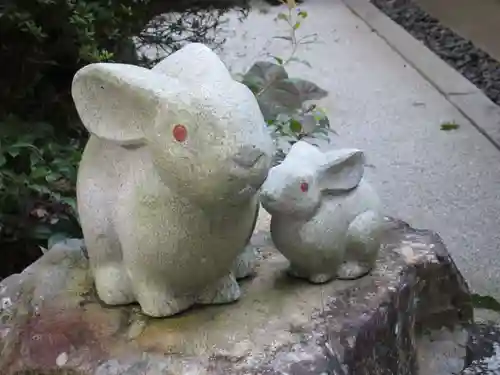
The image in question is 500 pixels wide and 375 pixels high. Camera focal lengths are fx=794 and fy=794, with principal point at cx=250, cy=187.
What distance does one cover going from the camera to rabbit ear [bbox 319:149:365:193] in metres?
1.44

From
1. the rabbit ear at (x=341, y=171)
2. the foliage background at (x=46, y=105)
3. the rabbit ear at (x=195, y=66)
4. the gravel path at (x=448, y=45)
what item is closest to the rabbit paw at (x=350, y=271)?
the rabbit ear at (x=341, y=171)

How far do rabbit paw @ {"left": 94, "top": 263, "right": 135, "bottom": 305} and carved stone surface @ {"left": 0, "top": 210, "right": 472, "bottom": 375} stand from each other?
2cm

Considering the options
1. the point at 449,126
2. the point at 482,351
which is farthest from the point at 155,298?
the point at 449,126

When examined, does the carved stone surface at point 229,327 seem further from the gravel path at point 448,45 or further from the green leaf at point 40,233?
the gravel path at point 448,45

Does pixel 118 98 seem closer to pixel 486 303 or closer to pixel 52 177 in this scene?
pixel 52 177

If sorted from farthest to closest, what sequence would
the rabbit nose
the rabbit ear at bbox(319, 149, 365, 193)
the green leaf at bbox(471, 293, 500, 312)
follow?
the green leaf at bbox(471, 293, 500, 312)
the rabbit ear at bbox(319, 149, 365, 193)
the rabbit nose

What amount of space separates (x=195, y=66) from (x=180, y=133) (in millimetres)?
125

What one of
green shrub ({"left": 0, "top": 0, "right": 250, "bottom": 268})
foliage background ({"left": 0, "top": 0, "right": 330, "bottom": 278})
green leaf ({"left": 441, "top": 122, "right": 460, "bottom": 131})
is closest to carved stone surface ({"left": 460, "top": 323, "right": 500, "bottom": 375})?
foliage background ({"left": 0, "top": 0, "right": 330, "bottom": 278})

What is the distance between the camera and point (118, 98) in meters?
1.29

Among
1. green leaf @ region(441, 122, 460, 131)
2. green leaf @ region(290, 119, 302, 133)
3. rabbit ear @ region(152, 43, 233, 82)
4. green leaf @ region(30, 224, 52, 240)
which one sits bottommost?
green leaf @ region(441, 122, 460, 131)

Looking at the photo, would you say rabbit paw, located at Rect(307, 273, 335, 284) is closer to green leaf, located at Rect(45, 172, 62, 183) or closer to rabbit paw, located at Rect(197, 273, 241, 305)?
rabbit paw, located at Rect(197, 273, 241, 305)

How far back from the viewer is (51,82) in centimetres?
227

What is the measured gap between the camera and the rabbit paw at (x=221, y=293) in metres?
1.40

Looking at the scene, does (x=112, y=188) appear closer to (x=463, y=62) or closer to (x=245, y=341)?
(x=245, y=341)
